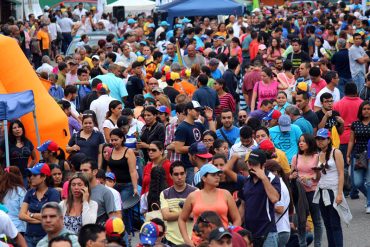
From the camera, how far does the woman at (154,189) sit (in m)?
13.0

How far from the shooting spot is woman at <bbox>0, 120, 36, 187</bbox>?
50.5ft

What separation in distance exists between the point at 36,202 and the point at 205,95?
6749 millimetres

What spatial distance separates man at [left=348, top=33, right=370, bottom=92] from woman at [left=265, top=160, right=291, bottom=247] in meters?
11.3

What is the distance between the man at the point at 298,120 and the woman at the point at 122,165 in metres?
2.69

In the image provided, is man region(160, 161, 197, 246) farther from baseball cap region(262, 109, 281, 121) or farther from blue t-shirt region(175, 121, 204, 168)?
baseball cap region(262, 109, 281, 121)

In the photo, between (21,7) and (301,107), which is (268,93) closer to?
(301,107)

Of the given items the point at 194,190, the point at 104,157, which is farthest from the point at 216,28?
the point at 194,190

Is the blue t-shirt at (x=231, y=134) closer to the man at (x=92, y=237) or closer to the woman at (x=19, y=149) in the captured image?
the woman at (x=19, y=149)

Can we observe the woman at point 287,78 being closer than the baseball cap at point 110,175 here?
No

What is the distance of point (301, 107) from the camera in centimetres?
1708

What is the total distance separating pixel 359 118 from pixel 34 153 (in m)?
4.36

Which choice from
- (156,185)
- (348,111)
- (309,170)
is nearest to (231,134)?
(348,111)

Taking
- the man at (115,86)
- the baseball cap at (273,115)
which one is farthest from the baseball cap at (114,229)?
the man at (115,86)

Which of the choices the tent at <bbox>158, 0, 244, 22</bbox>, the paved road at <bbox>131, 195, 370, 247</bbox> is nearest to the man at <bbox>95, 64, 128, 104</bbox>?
the paved road at <bbox>131, 195, 370, 247</bbox>
